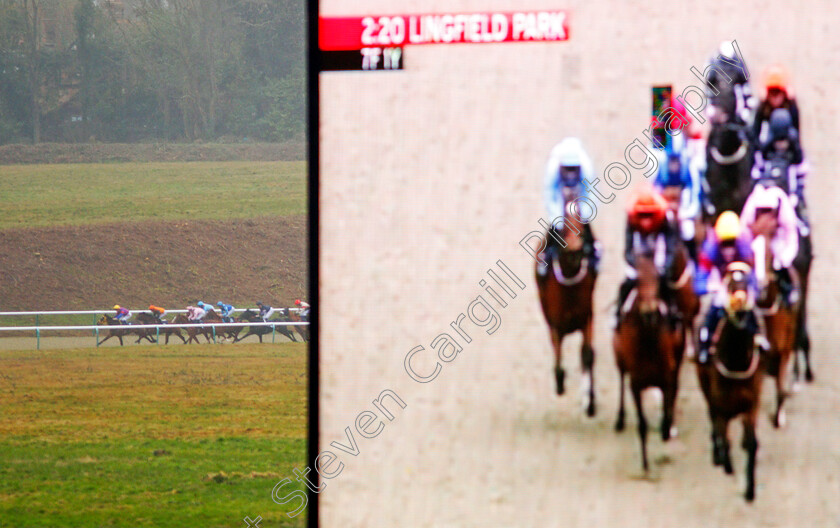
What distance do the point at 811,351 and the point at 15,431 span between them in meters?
9.31

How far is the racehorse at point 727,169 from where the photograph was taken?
2.42m

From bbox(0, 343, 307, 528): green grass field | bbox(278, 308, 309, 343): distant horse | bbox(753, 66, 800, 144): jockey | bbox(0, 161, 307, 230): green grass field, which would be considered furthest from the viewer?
bbox(0, 161, 307, 230): green grass field

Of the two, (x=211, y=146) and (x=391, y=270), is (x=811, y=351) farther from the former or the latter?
(x=211, y=146)

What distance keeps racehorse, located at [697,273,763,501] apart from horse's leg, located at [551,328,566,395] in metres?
0.40

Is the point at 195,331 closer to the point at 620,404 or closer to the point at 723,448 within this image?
the point at 620,404

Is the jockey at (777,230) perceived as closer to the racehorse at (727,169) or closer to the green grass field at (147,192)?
the racehorse at (727,169)

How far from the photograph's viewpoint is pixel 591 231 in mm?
2467

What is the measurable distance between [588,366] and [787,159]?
2.50ft

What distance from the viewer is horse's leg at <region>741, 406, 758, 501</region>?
2398 mm

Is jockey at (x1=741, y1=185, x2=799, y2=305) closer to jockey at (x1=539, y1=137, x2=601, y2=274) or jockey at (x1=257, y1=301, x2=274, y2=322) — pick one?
jockey at (x1=539, y1=137, x2=601, y2=274)

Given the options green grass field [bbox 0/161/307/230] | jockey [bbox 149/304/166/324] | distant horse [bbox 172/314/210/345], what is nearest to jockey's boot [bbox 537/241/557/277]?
distant horse [bbox 172/314/210/345]

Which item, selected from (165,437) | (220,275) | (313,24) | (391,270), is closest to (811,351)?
(391,270)

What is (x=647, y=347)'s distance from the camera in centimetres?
248

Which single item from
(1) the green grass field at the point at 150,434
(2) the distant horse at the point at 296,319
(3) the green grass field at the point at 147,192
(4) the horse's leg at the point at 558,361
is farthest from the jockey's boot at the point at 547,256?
(3) the green grass field at the point at 147,192
